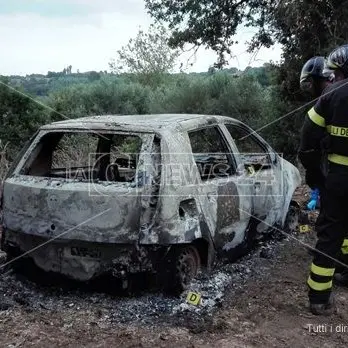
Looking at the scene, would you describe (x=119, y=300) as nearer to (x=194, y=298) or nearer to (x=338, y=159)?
(x=194, y=298)

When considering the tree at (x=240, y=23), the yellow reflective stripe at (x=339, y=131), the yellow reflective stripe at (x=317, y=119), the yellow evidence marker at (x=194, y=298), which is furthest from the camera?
the tree at (x=240, y=23)

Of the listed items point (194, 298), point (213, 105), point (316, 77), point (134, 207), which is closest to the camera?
point (134, 207)

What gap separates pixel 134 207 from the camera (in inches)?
152

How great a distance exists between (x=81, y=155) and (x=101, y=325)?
720 cm

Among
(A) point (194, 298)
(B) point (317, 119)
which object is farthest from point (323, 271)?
(B) point (317, 119)

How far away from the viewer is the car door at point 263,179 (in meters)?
5.18

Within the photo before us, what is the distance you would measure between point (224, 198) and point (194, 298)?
98 cm

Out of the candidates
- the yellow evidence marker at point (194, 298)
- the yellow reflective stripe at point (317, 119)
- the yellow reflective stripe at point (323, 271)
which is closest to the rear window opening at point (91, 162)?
the yellow evidence marker at point (194, 298)

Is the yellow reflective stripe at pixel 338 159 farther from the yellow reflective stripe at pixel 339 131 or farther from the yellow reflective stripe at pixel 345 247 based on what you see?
the yellow reflective stripe at pixel 345 247

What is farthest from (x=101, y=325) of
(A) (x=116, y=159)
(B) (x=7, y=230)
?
(A) (x=116, y=159)

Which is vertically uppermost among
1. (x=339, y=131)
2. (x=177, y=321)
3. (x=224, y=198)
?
(x=339, y=131)

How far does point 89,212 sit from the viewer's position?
3908 millimetres

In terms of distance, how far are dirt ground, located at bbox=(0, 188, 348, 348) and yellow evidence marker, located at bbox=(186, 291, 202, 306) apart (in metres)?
0.05

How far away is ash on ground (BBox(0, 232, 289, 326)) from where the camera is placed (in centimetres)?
394
